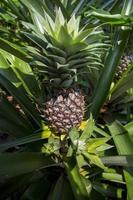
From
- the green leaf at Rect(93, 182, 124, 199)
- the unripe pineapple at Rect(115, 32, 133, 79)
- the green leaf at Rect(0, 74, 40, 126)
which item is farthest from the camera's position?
the unripe pineapple at Rect(115, 32, 133, 79)

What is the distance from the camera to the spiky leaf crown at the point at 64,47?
3.41 ft

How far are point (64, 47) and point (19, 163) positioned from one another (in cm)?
36

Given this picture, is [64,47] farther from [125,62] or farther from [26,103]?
[125,62]

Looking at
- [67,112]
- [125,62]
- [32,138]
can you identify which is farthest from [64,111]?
[125,62]

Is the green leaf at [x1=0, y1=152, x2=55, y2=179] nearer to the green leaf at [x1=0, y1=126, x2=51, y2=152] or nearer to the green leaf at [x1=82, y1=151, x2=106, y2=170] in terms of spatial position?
the green leaf at [x1=0, y1=126, x2=51, y2=152]

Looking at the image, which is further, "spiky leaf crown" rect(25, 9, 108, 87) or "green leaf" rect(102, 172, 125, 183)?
"green leaf" rect(102, 172, 125, 183)

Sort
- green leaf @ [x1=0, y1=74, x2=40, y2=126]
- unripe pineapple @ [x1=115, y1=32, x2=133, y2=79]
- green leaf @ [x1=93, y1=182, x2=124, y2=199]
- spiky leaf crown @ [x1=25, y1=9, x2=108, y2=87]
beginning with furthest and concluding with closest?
unripe pineapple @ [x1=115, y1=32, x2=133, y2=79]
green leaf @ [x1=0, y1=74, x2=40, y2=126]
green leaf @ [x1=93, y1=182, x2=124, y2=199]
spiky leaf crown @ [x1=25, y1=9, x2=108, y2=87]

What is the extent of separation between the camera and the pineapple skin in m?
1.12

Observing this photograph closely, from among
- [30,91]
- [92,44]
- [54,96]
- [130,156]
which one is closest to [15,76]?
[30,91]

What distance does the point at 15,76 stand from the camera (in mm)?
1277

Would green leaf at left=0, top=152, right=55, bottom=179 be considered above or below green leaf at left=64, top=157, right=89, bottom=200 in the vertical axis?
above

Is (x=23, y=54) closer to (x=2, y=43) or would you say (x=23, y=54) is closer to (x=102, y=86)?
(x=2, y=43)

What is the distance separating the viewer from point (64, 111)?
1.12 metres

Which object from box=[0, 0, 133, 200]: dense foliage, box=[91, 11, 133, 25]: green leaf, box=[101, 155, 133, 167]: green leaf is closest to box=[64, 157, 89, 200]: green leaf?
box=[0, 0, 133, 200]: dense foliage
